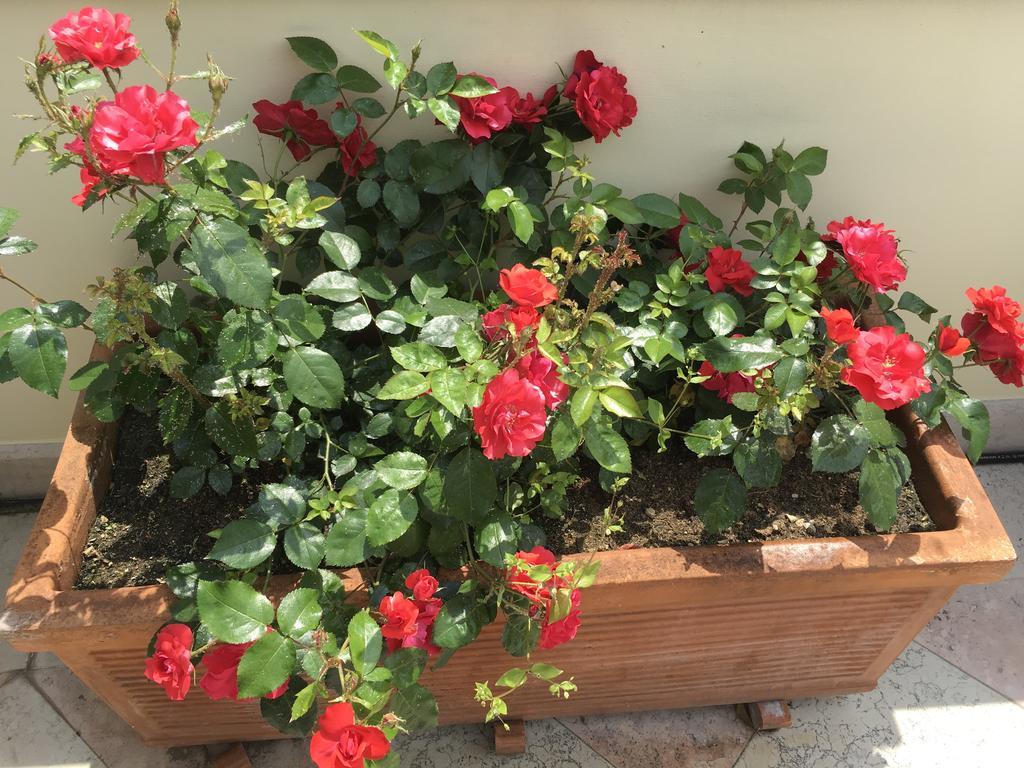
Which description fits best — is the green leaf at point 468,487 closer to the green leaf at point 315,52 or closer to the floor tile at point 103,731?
the green leaf at point 315,52

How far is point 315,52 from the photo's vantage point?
1.16m

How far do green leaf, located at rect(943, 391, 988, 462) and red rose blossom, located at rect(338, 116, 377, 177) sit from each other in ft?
3.12

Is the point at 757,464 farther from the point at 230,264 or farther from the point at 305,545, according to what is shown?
the point at 230,264

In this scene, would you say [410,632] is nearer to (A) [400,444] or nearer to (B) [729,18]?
(A) [400,444]

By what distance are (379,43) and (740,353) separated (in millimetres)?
647

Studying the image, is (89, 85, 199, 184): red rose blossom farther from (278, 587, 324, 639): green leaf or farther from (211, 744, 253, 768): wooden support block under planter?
(211, 744, 253, 768): wooden support block under planter

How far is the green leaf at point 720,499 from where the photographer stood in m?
1.22

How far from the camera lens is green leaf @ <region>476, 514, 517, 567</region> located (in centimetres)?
108

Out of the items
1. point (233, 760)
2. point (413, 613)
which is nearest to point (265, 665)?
point (413, 613)

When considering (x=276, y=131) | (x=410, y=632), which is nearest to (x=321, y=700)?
(x=410, y=632)

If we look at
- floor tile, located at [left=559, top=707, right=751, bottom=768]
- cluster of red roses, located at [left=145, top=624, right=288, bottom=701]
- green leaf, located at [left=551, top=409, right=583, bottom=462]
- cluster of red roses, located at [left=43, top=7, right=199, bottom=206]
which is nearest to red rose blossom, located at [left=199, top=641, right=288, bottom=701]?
cluster of red roses, located at [left=145, top=624, right=288, bottom=701]

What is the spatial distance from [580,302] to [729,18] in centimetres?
48

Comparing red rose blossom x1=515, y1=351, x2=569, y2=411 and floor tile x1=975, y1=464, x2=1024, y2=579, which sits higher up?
red rose blossom x1=515, y1=351, x2=569, y2=411

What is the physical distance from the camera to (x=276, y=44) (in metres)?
1.19
